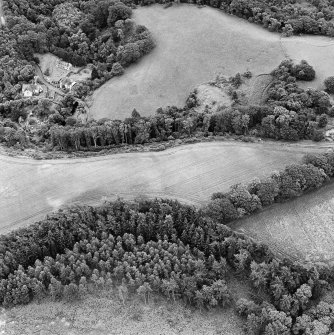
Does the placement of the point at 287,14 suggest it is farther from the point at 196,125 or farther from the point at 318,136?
the point at 196,125

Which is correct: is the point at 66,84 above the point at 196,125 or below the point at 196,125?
above

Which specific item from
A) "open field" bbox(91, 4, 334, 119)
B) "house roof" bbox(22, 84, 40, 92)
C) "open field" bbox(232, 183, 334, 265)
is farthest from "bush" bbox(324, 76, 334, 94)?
"house roof" bbox(22, 84, 40, 92)

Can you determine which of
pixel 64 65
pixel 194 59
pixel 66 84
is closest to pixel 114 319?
pixel 66 84

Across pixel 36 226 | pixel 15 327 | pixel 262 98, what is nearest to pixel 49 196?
pixel 36 226

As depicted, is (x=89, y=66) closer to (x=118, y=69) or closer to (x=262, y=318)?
(x=118, y=69)

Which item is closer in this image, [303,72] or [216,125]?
[216,125]

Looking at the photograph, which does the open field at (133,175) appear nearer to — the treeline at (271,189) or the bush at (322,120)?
the treeline at (271,189)
